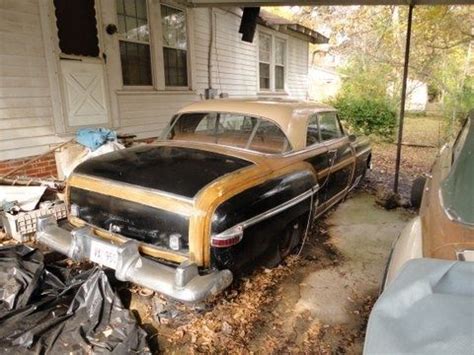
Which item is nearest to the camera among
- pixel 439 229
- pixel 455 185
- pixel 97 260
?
pixel 439 229

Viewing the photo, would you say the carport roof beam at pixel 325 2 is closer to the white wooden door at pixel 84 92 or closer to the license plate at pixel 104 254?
the white wooden door at pixel 84 92

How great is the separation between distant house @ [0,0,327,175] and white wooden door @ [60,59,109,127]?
0.6 inches

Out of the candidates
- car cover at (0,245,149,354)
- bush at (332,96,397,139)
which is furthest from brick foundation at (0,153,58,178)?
bush at (332,96,397,139)

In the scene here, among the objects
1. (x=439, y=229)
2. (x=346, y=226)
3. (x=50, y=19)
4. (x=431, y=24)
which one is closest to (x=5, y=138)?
(x=50, y=19)

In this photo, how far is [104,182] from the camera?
307 centimetres

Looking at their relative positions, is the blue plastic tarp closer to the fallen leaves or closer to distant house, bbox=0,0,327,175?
distant house, bbox=0,0,327,175

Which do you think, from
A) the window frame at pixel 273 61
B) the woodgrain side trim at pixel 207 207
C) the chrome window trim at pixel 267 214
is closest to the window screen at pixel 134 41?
the chrome window trim at pixel 267 214

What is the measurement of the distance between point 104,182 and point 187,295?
1247mm

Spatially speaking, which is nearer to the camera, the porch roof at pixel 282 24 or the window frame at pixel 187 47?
the window frame at pixel 187 47

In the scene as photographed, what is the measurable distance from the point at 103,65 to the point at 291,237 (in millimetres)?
4474

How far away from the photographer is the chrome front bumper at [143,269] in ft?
8.13

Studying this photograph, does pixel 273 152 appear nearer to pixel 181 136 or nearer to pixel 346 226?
pixel 181 136

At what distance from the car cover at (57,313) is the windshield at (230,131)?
72.6 inches

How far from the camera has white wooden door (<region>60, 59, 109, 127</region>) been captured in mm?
5680
